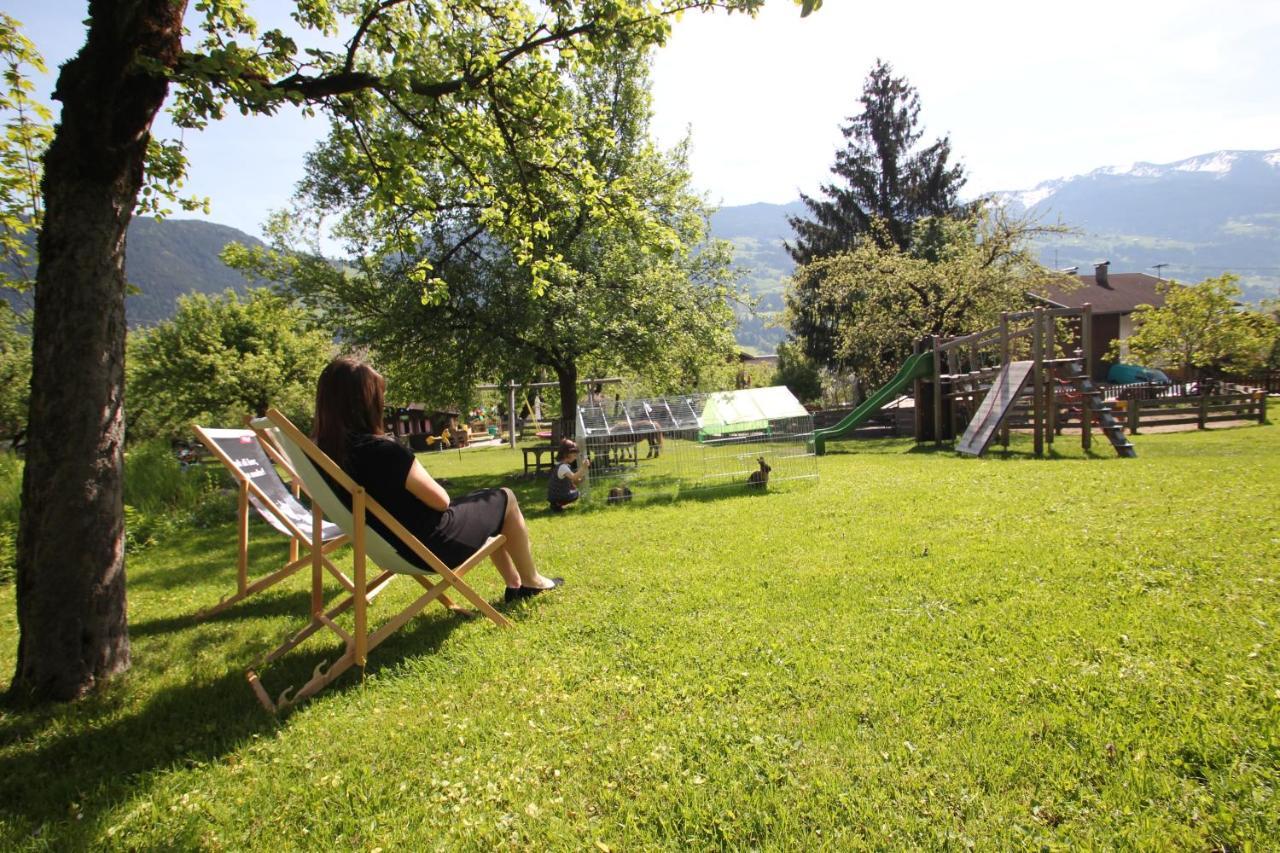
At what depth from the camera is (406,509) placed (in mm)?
3715

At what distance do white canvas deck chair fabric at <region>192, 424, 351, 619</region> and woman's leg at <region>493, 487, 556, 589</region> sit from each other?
1296 millimetres

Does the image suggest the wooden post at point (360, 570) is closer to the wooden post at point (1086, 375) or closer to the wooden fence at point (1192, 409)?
the wooden post at point (1086, 375)

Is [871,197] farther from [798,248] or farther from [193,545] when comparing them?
[193,545]

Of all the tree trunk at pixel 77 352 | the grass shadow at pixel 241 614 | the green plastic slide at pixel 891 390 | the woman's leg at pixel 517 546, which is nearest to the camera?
the tree trunk at pixel 77 352

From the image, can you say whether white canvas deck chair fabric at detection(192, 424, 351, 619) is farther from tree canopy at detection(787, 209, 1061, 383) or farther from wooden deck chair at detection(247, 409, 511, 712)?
tree canopy at detection(787, 209, 1061, 383)

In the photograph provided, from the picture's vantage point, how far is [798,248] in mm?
31047

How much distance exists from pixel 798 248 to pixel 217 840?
32053 millimetres

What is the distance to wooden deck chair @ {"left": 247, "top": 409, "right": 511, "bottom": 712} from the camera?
10.5 feet

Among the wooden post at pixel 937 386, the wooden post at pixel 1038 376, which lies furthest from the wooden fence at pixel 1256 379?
the wooden post at pixel 1038 376

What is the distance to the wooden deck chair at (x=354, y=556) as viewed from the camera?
320cm

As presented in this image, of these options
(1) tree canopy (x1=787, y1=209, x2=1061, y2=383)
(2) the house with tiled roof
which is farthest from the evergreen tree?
(2) the house with tiled roof

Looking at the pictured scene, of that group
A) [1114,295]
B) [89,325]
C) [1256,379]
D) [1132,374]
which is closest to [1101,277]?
[1114,295]

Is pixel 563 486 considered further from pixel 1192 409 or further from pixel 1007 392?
pixel 1192 409

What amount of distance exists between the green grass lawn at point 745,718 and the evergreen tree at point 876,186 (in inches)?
1021
